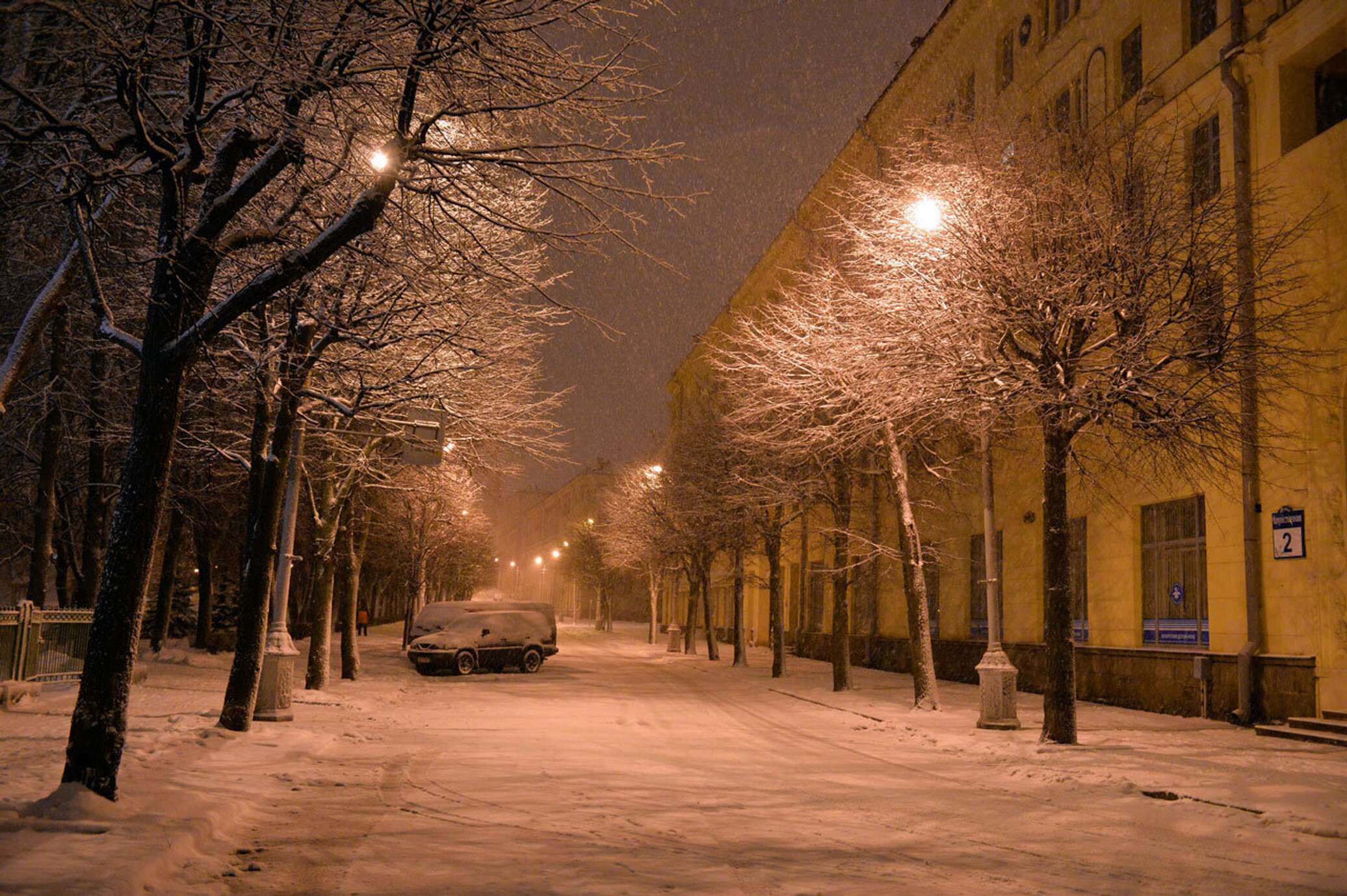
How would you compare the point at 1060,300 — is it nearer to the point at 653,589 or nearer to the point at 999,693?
the point at 999,693

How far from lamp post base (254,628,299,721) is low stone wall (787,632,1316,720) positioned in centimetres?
1479

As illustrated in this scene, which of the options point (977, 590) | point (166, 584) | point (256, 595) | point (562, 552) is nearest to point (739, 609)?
point (977, 590)

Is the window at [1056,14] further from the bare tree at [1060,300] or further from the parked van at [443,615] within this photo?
the parked van at [443,615]

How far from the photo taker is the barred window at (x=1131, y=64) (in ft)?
73.6

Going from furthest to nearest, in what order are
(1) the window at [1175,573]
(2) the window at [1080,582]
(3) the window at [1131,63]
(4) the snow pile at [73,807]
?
(2) the window at [1080,582] < (3) the window at [1131,63] < (1) the window at [1175,573] < (4) the snow pile at [73,807]

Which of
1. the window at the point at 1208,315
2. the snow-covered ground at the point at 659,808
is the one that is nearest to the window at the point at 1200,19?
the window at the point at 1208,315

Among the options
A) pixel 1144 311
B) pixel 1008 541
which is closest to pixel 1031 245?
pixel 1144 311

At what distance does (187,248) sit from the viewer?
854cm

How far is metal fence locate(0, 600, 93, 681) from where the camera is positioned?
51.8ft

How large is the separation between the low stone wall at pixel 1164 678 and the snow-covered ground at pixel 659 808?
80 centimetres

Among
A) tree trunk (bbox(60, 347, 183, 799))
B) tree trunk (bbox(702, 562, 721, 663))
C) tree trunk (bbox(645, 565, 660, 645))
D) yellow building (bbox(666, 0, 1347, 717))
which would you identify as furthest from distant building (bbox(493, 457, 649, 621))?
tree trunk (bbox(60, 347, 183, 799))

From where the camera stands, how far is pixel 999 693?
16.4m

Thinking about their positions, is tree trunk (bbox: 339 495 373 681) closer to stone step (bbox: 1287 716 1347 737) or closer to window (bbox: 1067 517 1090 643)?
window (bbox: 1067 517 1090 643)

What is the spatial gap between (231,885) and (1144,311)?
38.0 feet
